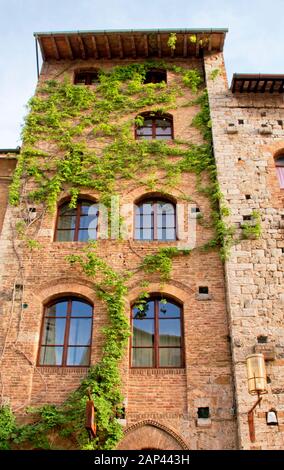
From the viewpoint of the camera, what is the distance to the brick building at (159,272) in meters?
9.73

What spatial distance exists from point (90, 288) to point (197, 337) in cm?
271

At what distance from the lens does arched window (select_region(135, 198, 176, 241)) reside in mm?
12211

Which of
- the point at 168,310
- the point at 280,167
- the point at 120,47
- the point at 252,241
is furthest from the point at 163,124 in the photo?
the point at 168,310

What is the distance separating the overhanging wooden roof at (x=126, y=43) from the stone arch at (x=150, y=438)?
1177cm

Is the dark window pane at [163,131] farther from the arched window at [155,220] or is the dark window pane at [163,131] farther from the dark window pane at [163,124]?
the arched window at [155,220]

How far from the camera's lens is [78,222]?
1252cm

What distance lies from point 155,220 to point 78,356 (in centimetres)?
402

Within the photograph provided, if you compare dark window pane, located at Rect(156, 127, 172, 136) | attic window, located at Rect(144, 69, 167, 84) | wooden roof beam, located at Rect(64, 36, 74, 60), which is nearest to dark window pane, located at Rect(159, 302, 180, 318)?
dark window pane, located at Rect(156, 127, 172, 136)

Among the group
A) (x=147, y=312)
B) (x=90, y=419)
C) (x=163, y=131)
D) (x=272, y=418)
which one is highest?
(x=163, y=131)

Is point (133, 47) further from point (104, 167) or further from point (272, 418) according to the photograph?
point (272, 418)

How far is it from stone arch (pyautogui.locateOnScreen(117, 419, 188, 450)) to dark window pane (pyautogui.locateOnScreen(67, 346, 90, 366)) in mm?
1764

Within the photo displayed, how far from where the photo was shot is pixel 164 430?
31.0 feet

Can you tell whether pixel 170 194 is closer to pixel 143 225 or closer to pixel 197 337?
pixel 143 225

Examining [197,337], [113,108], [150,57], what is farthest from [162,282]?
[150,57]
